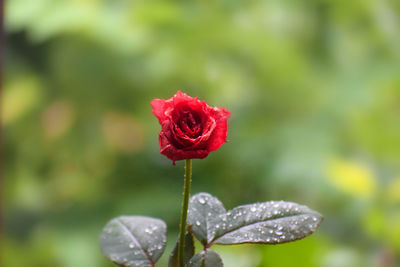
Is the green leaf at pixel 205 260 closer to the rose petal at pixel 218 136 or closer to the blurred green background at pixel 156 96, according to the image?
the rose petal at pixel 218 136

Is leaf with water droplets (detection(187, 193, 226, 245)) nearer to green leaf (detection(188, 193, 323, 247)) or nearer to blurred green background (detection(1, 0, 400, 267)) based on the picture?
green leaf (detection(188, 193, 323, 247))

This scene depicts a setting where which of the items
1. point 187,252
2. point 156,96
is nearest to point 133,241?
point 187,252

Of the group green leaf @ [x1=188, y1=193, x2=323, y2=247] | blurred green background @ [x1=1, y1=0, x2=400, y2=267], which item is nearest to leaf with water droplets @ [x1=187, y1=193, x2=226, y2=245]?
green leaf @ [x1=188, y1=193, x2=323, y2=247]

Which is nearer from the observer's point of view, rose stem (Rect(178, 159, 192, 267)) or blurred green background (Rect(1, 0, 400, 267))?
rose stem (Rect(178, 159, 192, 267))

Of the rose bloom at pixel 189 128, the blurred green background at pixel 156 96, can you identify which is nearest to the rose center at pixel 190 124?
the rose bloom at pixel 189 128

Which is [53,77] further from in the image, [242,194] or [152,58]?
[242,194]

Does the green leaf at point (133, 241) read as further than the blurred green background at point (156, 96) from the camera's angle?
No

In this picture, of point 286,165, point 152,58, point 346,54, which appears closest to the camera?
point 286,165

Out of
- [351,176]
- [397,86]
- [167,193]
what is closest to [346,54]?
[397,86]
